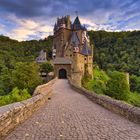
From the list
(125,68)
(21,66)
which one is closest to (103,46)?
(125,68)

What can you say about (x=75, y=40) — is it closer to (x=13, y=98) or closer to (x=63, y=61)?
(x=63, y=61)

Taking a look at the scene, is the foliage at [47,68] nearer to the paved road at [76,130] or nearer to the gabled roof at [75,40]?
the gabled roof at [75,40]

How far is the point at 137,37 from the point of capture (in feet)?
386

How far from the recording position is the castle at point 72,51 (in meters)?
57.8

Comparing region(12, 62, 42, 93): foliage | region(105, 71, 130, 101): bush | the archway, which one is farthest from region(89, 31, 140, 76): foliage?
region(12, 62, 42, 93): foliage

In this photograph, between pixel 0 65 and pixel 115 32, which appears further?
pixel 115 32

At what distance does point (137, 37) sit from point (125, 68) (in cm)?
3367

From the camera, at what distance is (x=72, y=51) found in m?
61.3

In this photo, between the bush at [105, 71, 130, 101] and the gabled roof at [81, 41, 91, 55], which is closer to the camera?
the bush at [105, 71, 130, 101]

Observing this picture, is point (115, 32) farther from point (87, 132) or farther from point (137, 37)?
point (87, 132)

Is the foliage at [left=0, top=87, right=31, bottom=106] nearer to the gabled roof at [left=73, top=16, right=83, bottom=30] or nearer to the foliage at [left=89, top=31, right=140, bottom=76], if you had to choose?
the gabled roof at [left=73, top=16, right=83, bottom=30]

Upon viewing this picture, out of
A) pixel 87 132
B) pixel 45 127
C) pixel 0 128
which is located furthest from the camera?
pixel 45 127

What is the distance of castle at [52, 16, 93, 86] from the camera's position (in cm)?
5784

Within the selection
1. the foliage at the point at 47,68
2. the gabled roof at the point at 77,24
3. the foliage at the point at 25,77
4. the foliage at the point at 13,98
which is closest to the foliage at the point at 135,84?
the gabled roof at the point at 77,24
